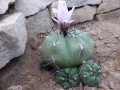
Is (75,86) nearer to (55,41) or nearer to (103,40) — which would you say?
(55,41)

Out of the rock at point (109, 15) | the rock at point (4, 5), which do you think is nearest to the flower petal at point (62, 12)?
the rock at point (4, 5)

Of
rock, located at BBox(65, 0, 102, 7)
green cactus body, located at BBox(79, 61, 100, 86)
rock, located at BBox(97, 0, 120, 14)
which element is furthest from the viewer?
rock, located at BBox(97, 0, 120, 14)

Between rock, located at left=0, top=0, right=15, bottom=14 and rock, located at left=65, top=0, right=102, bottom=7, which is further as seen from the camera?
rock, located at left=65, top=0, right=102, bottom=7

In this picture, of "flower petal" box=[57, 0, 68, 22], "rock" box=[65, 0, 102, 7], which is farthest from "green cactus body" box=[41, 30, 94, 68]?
"rock" box=[65, 0, 102, 7]

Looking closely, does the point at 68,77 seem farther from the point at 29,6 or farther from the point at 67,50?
the point at 29,6

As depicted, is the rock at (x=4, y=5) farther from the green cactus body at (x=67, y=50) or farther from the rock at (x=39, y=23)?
the green cactus body at (x=67, y=50)

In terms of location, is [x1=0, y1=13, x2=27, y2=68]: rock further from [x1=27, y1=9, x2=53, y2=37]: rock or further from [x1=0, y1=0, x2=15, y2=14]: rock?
[x1=27, y1=9, x2=53, y2=37]: rock
